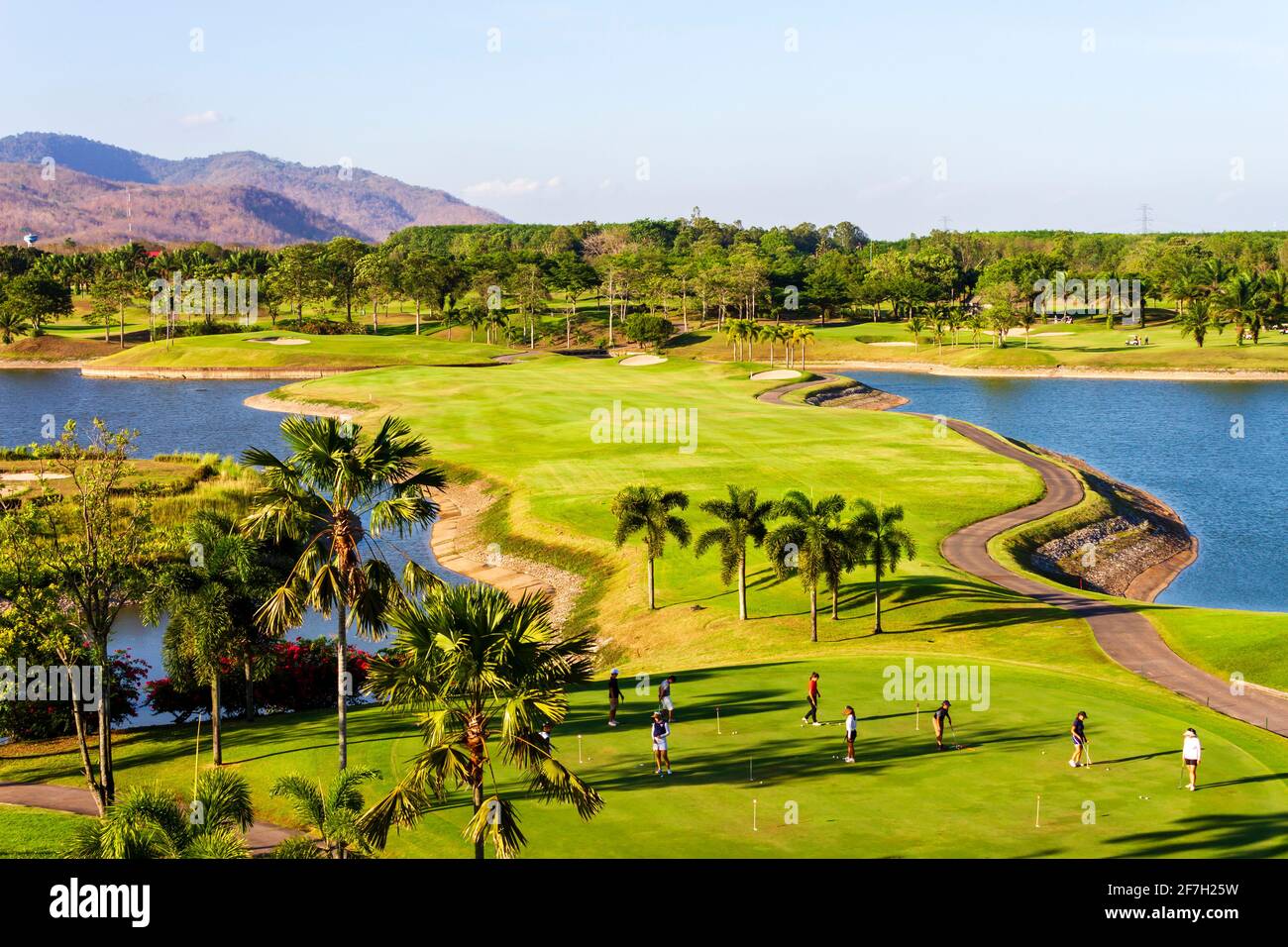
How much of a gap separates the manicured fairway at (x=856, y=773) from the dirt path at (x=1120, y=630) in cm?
191

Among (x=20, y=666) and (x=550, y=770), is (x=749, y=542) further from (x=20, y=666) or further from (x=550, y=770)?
(x=550, y=770)

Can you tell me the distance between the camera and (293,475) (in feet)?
101

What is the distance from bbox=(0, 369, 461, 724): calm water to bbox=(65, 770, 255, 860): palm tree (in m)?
51.4

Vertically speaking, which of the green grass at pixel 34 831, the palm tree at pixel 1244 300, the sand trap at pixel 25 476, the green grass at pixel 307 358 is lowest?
the green grass at pixel 34 831

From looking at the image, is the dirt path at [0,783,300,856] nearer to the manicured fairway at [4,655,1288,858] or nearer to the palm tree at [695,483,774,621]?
the manicured fairway at [4,655,1288,858]

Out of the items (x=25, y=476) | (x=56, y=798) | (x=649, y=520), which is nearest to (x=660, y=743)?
(x=56, y=798)

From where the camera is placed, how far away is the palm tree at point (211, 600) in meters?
39.3

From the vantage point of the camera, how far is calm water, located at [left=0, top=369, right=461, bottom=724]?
402ft

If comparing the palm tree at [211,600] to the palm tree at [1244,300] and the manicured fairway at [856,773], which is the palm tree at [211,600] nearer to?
the manicured fairway at [856,773]

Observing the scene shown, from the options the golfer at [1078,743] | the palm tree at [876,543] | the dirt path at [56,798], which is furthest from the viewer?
the palm tree at [876,543]

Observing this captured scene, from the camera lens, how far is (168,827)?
76.0 ft

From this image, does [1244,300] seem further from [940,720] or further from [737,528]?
[940,720]

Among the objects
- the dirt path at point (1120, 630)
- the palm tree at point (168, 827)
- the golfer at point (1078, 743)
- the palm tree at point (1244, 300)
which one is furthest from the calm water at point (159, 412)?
the palm tree at point (1244, 300)

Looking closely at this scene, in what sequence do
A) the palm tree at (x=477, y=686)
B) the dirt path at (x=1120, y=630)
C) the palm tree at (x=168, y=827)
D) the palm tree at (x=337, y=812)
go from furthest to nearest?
the dirt path at (x=1120, y=630), the palm tree at (x=337, y=812), the palm tree at (x=477, y=686), the palm tree at (x=168, y=827)
